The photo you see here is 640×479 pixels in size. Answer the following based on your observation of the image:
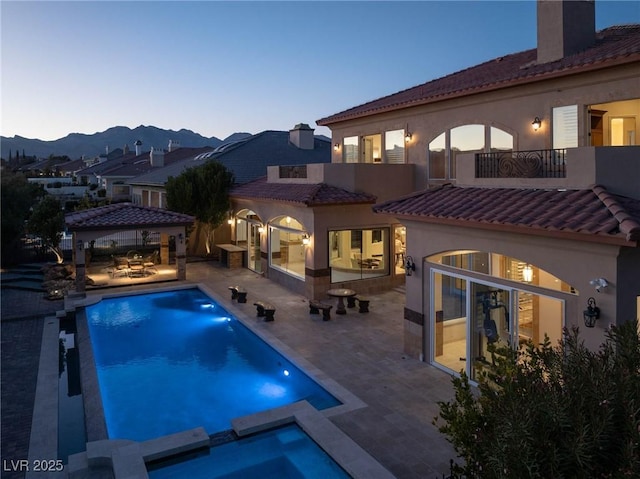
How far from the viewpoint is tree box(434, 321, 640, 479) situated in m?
3.75

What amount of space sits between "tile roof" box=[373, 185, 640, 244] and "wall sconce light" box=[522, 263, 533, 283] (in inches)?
37.2

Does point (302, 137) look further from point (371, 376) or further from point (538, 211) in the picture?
point (538, 211)

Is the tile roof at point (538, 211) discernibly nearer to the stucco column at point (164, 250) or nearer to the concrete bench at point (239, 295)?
the concrete bench at point (239, 295)

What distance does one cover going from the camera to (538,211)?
9.93 meters

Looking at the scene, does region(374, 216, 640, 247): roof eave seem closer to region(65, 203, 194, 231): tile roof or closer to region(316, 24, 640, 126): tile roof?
region(316, 24, 640, 126): tile roof

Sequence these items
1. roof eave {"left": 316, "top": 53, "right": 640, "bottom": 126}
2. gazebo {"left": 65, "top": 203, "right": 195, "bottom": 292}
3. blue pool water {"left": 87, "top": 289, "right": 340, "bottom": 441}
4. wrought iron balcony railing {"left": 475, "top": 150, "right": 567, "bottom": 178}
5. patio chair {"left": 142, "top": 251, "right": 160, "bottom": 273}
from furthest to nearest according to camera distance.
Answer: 1. patio chair {"left": 142, "top": 251, "right": 160, "bottom": 273}
2. gazebo {"left": 65, "top": 203, "right": 195, "bottom": 292}
3. roof eave {"left": 316, "top": 53, "right": 640, "bottom": 126}
4. wrought iron balcony railing {"left": 475, "top": 150, "right": 567, "bottom": 178}
5. blue pool water {"left": 87, "top": 289, "right": 340, "bottom": 441}

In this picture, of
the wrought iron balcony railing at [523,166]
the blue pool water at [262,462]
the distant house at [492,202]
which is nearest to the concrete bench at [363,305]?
the distant house at [492,202]

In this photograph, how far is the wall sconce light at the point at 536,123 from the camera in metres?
15.4

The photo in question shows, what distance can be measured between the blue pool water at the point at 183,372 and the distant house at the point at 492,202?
398 cm

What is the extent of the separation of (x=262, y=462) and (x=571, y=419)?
6473 mm

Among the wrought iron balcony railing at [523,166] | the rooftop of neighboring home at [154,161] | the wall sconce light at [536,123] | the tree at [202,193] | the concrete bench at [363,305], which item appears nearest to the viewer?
the wrought iron balcony railing at [523,166]

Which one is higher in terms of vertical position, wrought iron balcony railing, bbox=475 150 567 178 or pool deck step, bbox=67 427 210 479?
wrought iron balcony railing, bbox=475 150 567 178

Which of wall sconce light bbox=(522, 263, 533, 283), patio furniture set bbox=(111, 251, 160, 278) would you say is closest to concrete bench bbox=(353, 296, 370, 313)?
wall sconce light bbox=(522, 263, 533, 283)

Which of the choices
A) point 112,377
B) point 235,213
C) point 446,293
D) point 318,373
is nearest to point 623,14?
point 235,213
